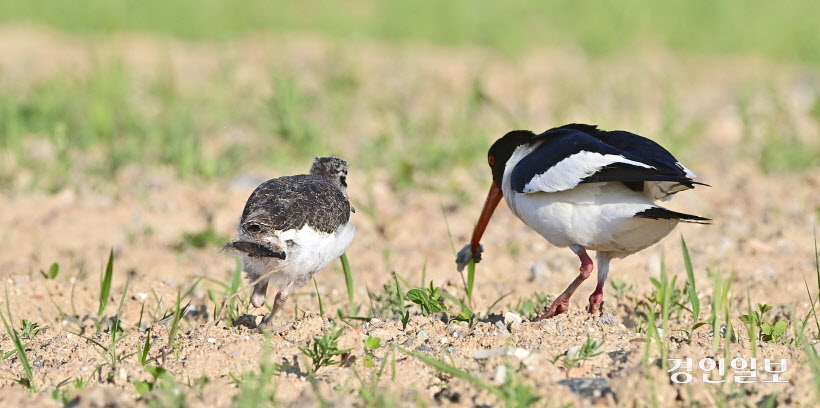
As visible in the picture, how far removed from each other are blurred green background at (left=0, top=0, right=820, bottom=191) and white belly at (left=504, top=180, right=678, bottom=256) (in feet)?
10.3

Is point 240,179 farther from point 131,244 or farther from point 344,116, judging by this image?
point 344,116

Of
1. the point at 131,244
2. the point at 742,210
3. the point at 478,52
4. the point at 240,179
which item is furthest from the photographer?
the point at 478,52

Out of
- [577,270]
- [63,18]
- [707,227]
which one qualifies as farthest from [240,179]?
[63,18]

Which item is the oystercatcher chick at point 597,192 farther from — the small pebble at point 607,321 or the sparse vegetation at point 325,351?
the sparse vegetation at point 325,351

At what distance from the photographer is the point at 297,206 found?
14.2 feet

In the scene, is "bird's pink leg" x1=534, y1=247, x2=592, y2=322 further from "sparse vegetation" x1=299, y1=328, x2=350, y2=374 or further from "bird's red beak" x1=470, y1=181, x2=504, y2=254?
"sparse vegetation" x1=299, y1=328, x2=350, y2=374

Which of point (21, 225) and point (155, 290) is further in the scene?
point (21, 225)

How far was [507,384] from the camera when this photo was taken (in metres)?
3.12

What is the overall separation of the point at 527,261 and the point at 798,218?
2.22 m

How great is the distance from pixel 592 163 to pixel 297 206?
140cm

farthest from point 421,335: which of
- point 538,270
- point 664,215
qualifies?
point 538,270

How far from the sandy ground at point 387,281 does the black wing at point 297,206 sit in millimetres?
474

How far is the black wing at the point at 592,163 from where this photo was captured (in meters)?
4.10

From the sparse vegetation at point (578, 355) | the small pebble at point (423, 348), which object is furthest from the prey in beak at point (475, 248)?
the sparse vegetation at point (578, 355)
